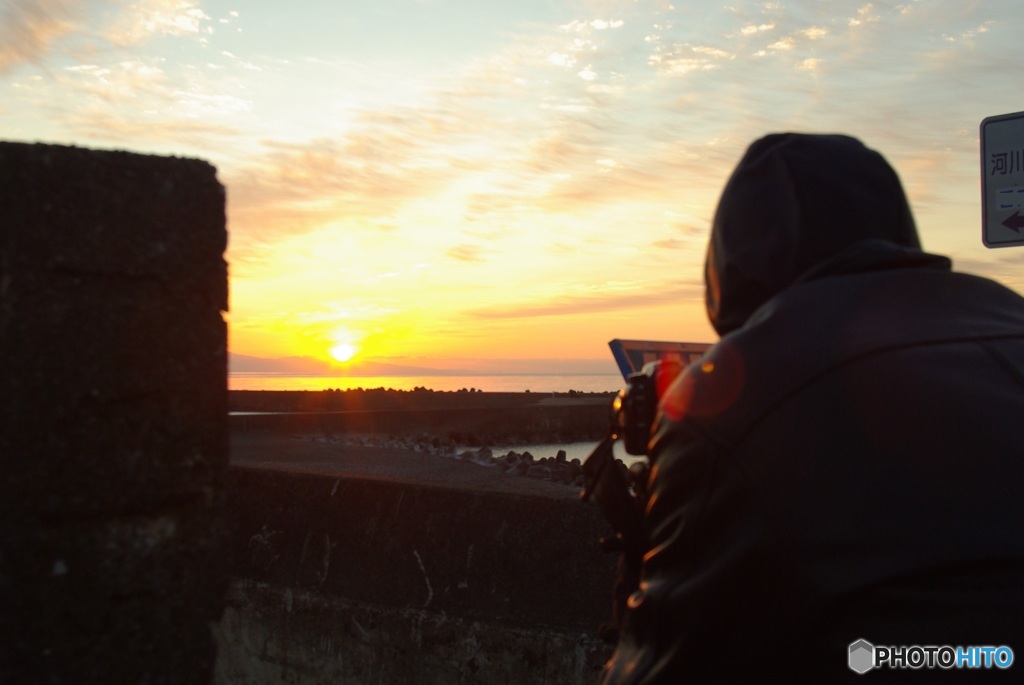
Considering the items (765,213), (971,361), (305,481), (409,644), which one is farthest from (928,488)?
(305,481)

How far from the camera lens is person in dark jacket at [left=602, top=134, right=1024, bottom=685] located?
4.57ft

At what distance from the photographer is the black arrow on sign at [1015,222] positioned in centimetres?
532

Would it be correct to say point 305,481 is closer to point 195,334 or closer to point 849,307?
point 195,334

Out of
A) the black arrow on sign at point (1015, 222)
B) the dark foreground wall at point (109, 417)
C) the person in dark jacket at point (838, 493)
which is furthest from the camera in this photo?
the black arrow on sign at point (1015, 222)

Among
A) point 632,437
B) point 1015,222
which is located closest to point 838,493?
point 632,437

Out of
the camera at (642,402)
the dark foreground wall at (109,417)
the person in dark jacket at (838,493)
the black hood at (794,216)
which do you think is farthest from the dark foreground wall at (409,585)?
the person in dark jacket at (838,493)

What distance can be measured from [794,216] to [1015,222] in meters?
4.03

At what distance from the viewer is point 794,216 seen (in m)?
1.92

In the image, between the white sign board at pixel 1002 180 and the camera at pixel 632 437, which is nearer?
the camera at pixel 632 437

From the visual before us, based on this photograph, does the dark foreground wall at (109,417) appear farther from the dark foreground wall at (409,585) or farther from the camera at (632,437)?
the dark foreground wall at (409,585)

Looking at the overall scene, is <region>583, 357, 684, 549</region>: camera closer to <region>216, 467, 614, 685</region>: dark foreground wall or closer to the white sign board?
<region>216, 467, 614, 685</region>: dark foreground wall

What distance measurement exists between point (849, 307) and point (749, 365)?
0.18m

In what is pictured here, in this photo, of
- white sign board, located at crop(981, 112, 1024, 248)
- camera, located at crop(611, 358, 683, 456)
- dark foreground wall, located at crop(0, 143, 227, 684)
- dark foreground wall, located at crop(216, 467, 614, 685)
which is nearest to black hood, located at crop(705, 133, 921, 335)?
camera, located at crop(611, 358, 683, 456)

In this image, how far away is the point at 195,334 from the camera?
195 cm
